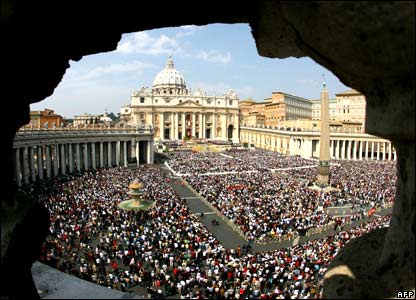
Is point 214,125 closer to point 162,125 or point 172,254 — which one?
point 162,125

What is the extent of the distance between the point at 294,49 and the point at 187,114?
4378 inches

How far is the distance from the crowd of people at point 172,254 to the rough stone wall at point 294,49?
7524mm

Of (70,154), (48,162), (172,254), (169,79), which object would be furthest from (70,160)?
(169,79)

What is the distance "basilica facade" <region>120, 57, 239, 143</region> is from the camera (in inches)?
4402

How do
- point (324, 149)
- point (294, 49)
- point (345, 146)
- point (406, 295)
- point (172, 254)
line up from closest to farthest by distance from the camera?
point (406, 295), point (294, 49), point (172, 254), point (324, 149), point (345, 146)

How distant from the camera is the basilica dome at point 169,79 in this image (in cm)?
14688

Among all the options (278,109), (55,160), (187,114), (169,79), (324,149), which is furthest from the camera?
(169,79)

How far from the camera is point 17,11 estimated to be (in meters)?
4.26

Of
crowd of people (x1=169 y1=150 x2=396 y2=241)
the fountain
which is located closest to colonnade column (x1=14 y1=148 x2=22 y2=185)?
the fountain

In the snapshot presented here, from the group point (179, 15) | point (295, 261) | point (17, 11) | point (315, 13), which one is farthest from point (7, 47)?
point (295, 261)

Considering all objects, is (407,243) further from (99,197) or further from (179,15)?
(99,197)

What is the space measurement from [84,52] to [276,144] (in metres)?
80.1

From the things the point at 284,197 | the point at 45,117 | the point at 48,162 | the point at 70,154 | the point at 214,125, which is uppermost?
the point at 45,117

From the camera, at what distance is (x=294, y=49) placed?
6238 mm
